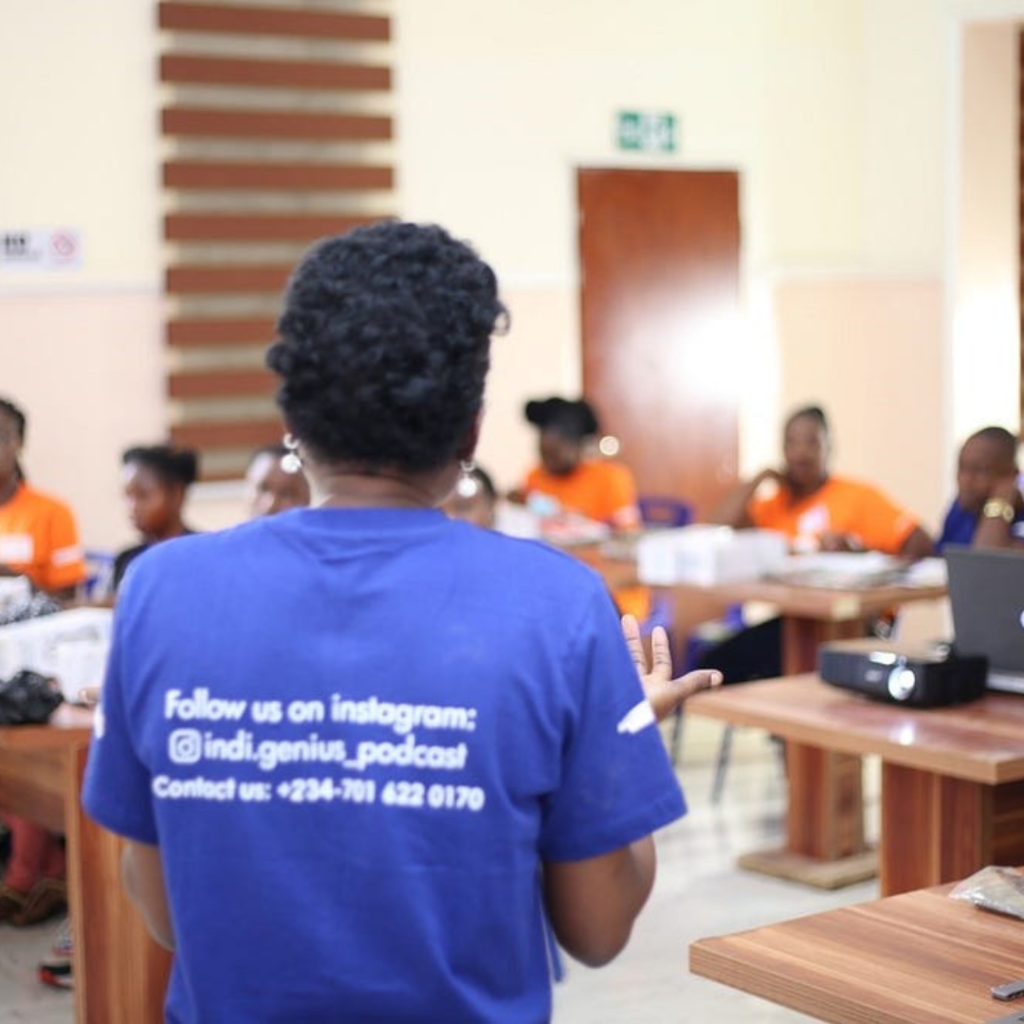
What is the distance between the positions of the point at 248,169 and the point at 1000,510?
3283mm

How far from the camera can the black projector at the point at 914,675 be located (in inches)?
144

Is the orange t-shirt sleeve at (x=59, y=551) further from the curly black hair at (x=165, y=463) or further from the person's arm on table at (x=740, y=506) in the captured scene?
the person's arm on table at (x=740, y=506)

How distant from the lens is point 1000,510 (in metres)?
5.75

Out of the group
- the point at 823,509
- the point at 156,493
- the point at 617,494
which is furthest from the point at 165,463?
the point at 823,509

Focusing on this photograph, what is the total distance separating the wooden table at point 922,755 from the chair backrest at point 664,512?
3.45m

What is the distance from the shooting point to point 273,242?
295 inches

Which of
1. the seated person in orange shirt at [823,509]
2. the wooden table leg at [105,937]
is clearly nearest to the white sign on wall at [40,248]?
the seated person in orange shirt at [823,509]

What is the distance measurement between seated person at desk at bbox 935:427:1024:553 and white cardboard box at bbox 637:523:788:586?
0.59m

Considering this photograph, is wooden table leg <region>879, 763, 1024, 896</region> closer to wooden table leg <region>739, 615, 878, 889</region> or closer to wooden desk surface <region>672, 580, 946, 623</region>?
wooden table leg <region>739, 615, 878, 889</region>

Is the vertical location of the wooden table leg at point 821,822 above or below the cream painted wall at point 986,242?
below

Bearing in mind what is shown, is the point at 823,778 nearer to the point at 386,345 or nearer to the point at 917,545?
the point at 917,545

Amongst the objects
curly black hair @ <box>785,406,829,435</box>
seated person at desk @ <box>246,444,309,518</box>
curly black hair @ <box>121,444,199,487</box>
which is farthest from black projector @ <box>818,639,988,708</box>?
curly black hair @ <box>785,406,829,435</box>

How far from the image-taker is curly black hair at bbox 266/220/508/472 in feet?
5.05

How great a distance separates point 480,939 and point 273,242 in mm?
6201
